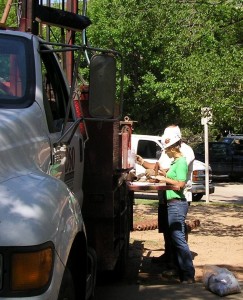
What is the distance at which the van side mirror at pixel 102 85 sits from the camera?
4.25 m

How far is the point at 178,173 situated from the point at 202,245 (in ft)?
11.5

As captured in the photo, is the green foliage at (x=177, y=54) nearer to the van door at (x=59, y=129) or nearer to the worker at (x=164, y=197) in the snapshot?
the worker at (x=164, y=197)

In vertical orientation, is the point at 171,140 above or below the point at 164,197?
above

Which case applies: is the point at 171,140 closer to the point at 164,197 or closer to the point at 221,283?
the point at 164,197

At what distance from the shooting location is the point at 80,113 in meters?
5.62

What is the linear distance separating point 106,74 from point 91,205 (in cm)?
193

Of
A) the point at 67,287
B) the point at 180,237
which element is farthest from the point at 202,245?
the point at 67,287

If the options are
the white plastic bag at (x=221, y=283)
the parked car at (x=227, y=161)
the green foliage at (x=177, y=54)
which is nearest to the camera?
the white plastic bag at (x=221, y=283)

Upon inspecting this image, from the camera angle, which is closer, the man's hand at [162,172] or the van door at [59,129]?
the van door at [59,129]

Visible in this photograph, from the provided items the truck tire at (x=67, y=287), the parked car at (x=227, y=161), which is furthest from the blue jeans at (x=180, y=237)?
the parked car at (x=227, y=161)

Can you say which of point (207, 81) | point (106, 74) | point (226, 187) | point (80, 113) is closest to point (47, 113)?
point (106, 74)

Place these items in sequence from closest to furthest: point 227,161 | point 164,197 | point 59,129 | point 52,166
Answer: point 52,166
point 59,129
point 164,197
point 227,161

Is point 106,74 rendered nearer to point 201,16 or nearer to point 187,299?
point 187,299

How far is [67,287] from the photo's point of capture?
11.4 feet
